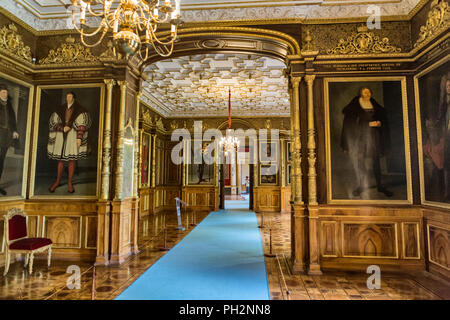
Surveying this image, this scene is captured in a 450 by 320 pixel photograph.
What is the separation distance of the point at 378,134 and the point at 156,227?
6.56 metres

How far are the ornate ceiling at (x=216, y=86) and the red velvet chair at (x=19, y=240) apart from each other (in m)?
4.70

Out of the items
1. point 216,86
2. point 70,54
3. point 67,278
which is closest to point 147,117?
point 216,86

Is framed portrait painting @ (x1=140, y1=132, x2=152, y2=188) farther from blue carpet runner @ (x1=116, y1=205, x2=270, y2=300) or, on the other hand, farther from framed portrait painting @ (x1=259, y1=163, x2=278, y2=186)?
framed portrait painting @ (x1=259, y1=163, x2=278, y2=186)

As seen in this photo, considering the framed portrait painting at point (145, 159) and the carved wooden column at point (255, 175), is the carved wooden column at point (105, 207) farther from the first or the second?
the carved wooden column at point (255, 175)

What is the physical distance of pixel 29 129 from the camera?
17.3ft

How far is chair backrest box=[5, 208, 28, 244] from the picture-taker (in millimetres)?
4379

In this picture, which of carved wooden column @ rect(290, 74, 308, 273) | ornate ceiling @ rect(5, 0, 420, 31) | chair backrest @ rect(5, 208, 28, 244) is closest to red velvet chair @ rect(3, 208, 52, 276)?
chair backrest @ rect(5, 208, 28, 244)

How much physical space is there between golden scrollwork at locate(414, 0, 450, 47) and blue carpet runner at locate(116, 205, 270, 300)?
456 centimetres

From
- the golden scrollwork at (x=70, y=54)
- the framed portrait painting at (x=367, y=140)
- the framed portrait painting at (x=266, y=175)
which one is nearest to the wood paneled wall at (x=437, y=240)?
the framed portrait painting at (x=367, y=140)

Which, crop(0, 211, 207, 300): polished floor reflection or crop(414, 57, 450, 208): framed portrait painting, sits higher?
crop(414, 57, 450, 208): framed portrait painting

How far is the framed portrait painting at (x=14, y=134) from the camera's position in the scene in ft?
15.6

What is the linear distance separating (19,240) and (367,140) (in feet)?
19.9

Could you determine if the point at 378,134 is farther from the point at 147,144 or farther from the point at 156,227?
the point at 147,144
